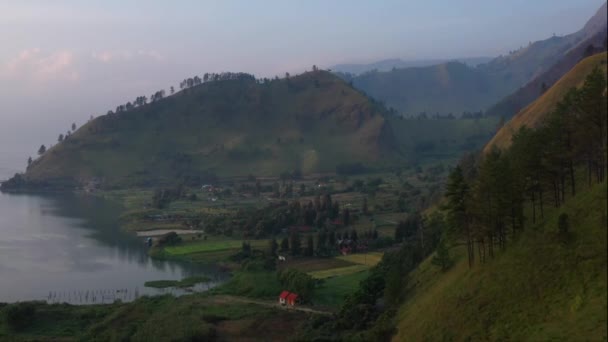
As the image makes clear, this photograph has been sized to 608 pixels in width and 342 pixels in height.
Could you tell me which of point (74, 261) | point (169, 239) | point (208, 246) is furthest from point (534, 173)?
point (169, 239)

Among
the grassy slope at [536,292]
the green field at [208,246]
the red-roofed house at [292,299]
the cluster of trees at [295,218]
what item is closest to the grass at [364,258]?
the green field at [208,246]

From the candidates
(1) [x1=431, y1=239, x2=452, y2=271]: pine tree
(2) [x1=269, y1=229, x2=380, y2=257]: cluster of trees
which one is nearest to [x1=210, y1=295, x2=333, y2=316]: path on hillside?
(1) [x1=431, y1=239, x2=452, y2=271]: pine tree

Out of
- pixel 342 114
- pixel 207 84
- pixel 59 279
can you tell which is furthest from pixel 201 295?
pixel 207 84

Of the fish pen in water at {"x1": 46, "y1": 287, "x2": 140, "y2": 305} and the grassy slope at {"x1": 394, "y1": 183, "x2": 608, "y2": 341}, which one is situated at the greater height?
the grassy slope at {"x1": 394, "y1": 183, "x2": 608, "y2": 341}

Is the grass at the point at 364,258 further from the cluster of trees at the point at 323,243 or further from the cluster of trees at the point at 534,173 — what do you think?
the cluster of trees at the point at 534,173

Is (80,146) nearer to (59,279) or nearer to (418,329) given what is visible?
(59,279)

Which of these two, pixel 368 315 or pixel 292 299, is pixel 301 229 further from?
pixel 368 315

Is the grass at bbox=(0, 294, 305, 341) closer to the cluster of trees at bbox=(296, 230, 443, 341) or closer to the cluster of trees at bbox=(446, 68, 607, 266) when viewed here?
the cluster of trees at bbox=(296, 230, 443, 341)
